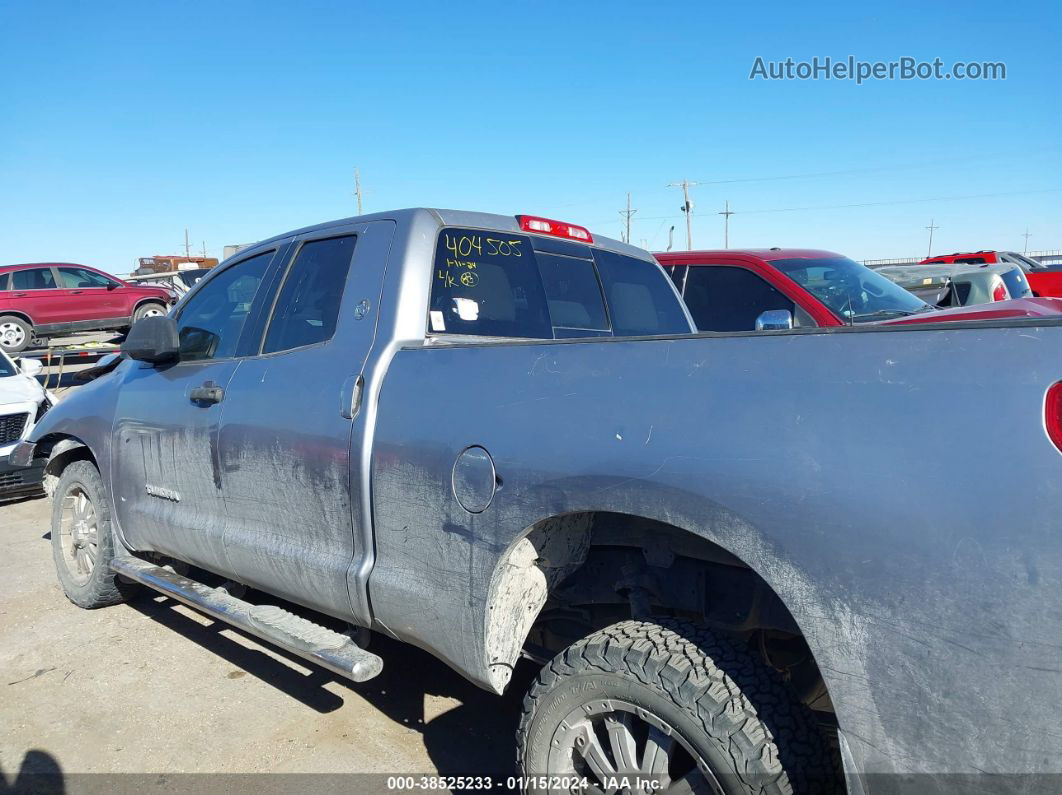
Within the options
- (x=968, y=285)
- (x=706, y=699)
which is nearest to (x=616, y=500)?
(x=706, y=699)

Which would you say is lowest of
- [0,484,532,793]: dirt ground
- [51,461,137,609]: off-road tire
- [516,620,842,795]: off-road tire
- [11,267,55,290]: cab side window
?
[0,484,532,793]: dirt ground

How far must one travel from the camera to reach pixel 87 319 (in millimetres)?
16641

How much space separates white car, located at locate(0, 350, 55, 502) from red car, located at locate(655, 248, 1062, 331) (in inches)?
235

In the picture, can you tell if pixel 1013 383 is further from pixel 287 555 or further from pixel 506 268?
pixel 287 555

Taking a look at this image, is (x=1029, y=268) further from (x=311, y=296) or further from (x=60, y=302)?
(x=60, y=302)

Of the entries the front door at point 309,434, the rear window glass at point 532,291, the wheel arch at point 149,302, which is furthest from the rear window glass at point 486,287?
the wheel arch at point 149,302

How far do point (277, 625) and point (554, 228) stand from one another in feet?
6.84

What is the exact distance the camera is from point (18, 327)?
1578cm

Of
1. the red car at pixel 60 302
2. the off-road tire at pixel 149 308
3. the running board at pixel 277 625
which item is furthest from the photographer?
the off-road tire at pixel 149 308

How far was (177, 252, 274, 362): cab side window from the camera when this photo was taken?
3.70 metres

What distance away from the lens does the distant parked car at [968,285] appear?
7996 millimetres

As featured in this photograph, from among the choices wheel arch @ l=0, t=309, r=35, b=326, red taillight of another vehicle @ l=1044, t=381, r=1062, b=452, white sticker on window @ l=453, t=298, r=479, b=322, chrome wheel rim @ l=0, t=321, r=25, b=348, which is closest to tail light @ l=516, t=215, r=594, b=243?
white sticker on window @ l=453, t=298, r=479, b=322

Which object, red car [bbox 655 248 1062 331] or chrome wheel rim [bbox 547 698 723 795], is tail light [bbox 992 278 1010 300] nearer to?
red car [bbox 655 248 1062 331]

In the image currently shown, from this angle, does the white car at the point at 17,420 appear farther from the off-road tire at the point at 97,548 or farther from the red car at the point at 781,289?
the red car at the point at 781,289
